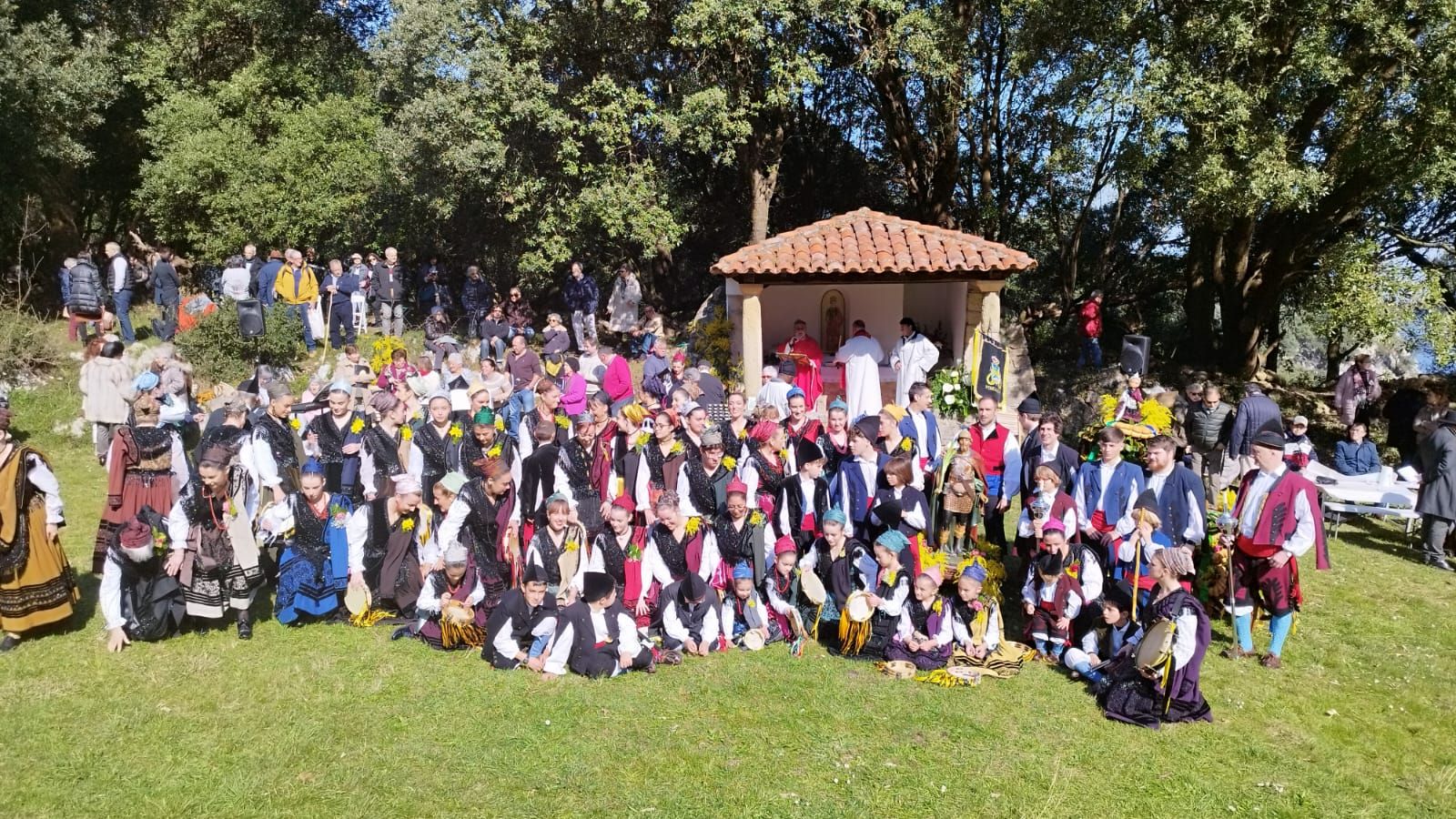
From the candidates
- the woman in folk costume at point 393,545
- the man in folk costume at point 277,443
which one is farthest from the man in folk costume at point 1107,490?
the man in folk costume at point 277,443

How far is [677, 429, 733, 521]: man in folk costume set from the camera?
7105 mm

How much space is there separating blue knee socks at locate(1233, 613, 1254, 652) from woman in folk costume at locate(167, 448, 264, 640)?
723cm

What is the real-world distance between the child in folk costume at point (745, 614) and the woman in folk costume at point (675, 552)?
0.22m

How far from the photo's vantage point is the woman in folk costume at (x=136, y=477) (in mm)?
6488

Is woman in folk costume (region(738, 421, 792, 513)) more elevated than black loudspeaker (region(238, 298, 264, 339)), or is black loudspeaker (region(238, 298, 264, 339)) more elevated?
black loudspeaker (region(238, 298, 264, 339))

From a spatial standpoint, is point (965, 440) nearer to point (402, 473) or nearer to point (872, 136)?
point (402, 473)

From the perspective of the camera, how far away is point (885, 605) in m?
6.36

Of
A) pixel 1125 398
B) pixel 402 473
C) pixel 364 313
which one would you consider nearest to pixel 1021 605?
pixel 1125 398

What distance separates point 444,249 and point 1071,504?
1469 centimetres

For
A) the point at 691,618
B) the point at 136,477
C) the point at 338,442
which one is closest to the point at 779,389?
the point at 691,618

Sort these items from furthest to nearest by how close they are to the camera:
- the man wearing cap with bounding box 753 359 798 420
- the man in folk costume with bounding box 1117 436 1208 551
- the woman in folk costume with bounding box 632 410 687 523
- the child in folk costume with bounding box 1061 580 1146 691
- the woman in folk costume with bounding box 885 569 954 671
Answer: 1. the man wearing cap with bounding box 753 359 798 420
2. the woman in folk costume with bounding box 632 410 687 523
3. the man in folk costume with bounding box 1117 436 1208 551
4. the woman in folk costume with bounding box 885 569 954 671
5. the child in folk costume with bounding box 1061 580 1146 691

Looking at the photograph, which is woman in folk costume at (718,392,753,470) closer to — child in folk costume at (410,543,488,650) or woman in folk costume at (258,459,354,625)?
child in folk costume at (410,543,488,650)

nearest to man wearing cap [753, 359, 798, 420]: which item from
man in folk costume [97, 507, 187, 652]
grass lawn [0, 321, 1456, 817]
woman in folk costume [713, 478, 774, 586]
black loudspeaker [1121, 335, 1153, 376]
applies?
woman in folk costume [713, 478, 774, 586]

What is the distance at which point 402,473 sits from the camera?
24.8 feet
